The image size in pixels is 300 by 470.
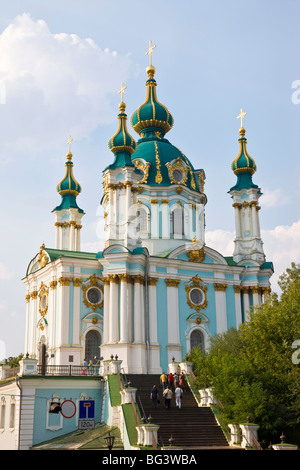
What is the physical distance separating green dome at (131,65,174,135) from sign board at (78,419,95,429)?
67.4 ft

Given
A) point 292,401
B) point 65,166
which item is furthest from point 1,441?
point 65,166

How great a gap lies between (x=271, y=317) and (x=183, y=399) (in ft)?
14.9

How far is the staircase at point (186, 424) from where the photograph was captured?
67.2 feet

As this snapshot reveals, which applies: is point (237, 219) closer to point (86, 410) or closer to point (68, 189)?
point (68, 189)

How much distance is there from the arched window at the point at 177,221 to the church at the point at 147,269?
58 millimetres

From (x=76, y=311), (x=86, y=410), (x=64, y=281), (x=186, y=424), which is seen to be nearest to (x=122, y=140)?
(x=64, y=281)

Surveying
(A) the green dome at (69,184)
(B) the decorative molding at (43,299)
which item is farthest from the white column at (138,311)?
(A) the green dome at (69,184)

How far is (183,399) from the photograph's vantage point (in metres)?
24.2

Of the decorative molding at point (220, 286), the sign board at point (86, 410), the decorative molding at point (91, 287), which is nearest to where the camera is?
the sign board at point (86, 410)

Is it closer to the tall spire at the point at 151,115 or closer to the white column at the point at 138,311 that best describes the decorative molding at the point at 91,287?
the white column at the point at 138,311

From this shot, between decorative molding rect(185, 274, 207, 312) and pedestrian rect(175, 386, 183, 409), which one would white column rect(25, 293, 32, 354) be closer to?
decorative molding rect(185, 274, 207, 312)

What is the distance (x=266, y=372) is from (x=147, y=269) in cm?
1172

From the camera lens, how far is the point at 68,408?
2503 centimetres

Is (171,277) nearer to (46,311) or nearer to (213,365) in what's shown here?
(46,311)
